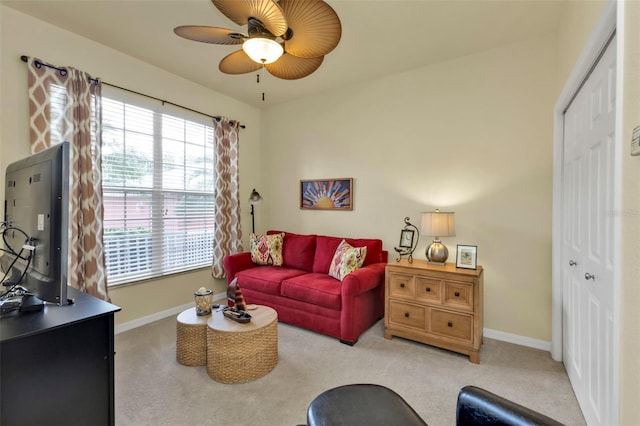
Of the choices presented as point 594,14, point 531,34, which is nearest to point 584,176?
point 594,14

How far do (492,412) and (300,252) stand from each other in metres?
2.92

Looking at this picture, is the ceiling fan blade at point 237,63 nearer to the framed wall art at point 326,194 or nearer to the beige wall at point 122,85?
the beige wall at point 122,85

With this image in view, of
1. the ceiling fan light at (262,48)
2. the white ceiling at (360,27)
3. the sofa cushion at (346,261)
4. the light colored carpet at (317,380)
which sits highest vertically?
the white ceiling at (360,27)

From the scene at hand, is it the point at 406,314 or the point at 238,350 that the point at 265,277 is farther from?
the point at 406,314

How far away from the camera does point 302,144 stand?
425 centimetres

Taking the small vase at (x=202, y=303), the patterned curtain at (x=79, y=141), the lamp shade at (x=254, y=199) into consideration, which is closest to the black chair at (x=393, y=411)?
the small vase at (x=202, y=303)

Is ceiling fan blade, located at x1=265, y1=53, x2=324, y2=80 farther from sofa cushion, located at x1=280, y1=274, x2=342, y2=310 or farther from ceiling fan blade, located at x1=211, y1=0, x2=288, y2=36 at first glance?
sofa cushion, located at x1=280, y1=274, x2=342, y2=310

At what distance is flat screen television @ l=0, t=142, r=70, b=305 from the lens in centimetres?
112

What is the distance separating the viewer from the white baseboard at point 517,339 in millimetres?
2658

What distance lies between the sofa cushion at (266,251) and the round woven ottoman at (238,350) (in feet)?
5.07

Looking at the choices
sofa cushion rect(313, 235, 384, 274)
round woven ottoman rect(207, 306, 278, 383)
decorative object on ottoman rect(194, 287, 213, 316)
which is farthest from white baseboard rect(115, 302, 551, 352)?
round woven ottoman rect(207, 306, 278, 383)

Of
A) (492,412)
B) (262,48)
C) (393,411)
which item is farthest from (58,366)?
(262,48)

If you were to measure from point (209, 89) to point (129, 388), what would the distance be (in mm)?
3408

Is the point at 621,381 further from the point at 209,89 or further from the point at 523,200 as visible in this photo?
the point at 209,89
